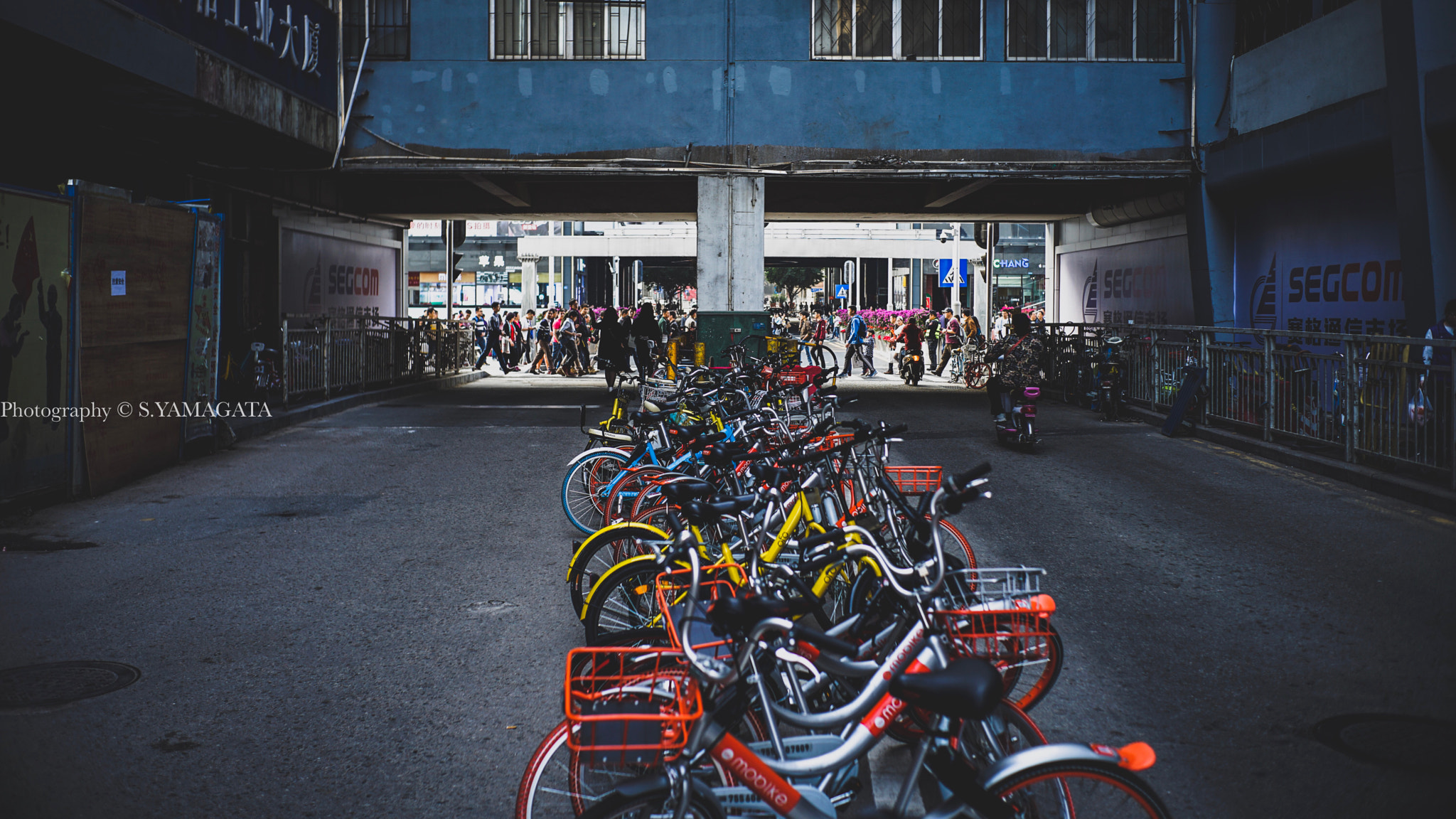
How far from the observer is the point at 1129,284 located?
25.3 meters

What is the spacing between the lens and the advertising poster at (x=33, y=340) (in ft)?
30.7

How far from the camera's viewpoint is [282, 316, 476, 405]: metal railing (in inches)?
696

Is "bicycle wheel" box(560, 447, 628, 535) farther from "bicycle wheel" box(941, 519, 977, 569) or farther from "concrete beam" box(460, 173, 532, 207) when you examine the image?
"concrete beam" box(460, 173, 532, 207)

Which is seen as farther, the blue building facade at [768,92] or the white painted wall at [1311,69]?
the blue building facade at [768,92]

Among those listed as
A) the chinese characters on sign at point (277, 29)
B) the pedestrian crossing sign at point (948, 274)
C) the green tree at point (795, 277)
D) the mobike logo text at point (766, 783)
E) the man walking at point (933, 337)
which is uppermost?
the green tree at point (795, 277)

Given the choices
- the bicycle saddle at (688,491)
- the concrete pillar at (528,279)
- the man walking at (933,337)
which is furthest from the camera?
the concrete pillar at (528,279)

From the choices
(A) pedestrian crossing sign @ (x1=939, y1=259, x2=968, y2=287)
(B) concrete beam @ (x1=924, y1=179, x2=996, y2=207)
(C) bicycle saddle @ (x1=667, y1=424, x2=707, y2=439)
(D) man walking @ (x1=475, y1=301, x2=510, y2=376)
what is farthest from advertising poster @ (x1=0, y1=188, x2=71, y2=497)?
A: (A) pedestrian crossing sign @ (x1=939, y1=259, x2=968, y2=287)

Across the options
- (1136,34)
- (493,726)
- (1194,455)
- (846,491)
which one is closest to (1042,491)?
(1194,455)

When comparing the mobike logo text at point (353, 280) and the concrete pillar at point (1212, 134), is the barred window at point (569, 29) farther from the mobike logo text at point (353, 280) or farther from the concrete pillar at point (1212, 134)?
the concrete pillar at point (1212, 134)

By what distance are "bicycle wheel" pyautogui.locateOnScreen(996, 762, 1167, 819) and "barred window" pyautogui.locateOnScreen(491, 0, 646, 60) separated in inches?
770

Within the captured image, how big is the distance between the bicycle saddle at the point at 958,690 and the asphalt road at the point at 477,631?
1799 millimetres

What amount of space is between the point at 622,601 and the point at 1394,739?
322cm

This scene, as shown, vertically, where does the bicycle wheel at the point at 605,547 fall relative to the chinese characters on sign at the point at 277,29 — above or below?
below

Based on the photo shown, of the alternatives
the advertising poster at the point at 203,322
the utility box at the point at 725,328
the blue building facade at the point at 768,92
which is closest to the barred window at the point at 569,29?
the blue building facade at the point at 768,92
